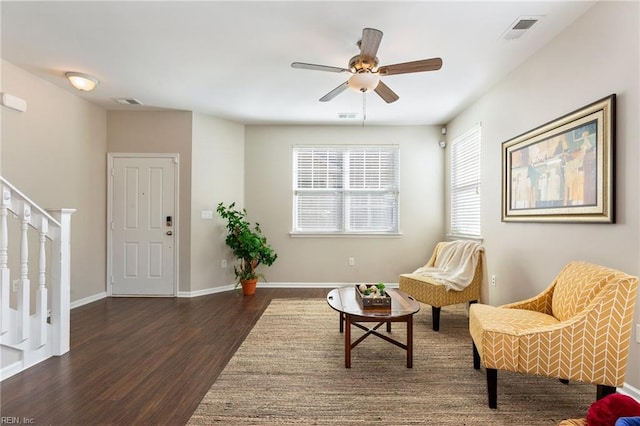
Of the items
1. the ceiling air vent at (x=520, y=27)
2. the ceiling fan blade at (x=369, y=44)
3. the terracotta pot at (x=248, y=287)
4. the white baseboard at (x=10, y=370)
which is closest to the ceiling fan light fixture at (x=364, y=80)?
the ceiling fan blade at (x=369, y=44)

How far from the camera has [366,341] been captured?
2.85 m

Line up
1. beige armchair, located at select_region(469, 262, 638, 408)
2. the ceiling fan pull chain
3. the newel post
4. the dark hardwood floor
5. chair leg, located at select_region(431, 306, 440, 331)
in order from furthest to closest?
1. the ceiling fan pull chain
2. chair leg, located at select_region(431, 306, 440, 331)
3. the newel post
4. the dark hardwood floor
5. beige armchair, located at select_region(469, 262, 638, 408)

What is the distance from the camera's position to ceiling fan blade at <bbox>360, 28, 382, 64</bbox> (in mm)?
2027

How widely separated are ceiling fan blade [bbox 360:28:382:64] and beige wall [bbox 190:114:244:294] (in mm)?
3028

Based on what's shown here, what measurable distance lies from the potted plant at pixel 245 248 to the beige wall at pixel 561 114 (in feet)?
10.0

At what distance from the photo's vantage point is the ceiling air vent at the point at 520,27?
7.59ft

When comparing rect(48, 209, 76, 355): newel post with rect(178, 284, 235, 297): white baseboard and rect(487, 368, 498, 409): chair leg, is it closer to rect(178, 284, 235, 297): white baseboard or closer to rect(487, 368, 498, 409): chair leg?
rect(178, 284, 235, 297): white baseboard

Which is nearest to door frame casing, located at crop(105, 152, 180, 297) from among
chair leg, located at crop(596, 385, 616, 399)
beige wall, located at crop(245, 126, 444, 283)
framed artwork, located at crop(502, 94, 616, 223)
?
beige wall, located at crop(245, 126, 444, 283)

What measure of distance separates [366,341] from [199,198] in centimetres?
316

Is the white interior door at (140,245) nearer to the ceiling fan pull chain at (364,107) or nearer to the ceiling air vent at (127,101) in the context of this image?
the ceiling air vent at (127,101)

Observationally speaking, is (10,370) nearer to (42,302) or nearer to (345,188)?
(42,302)

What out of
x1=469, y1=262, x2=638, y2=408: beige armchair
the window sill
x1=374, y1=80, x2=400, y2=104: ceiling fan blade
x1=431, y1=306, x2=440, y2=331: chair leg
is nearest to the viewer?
x1=469, y1=262, x2=638, y2=408: beige armchair

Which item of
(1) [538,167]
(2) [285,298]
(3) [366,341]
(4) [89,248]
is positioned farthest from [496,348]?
(4) [89,248]

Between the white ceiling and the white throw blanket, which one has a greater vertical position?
the white ceiling
